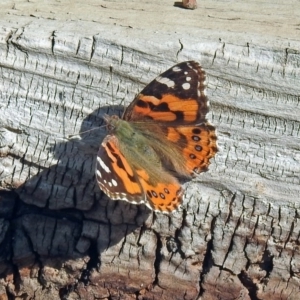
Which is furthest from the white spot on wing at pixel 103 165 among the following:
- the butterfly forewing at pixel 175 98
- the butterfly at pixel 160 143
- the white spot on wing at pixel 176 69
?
the white spot on wing at pixel 176 69

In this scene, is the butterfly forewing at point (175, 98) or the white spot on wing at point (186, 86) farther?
the white spot on wing at point (186, 86)

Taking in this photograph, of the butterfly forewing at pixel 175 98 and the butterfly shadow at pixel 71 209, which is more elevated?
the butterfly forewing at pixel 175 98

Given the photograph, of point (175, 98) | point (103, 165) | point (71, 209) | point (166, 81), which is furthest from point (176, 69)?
point (71, 209)

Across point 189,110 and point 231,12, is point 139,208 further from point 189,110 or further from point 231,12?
point 231,12

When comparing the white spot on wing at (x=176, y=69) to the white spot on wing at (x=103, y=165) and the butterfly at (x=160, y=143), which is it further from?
the white spot on wing at (x=103, y=165)

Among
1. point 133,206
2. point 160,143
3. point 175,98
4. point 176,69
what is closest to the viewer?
point 176,69

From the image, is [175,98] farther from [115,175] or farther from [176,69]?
[115,175]

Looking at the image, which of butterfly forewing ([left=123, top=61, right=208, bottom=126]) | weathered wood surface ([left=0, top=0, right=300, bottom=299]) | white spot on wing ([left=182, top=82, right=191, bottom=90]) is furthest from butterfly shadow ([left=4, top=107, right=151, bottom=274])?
white spot on wing ([left=182, top=82, right=191, bottom=90])
